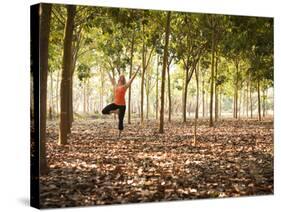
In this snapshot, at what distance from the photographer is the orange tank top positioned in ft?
36.0

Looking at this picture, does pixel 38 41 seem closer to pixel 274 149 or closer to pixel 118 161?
pixel 118 161

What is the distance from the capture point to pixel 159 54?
1145 cm

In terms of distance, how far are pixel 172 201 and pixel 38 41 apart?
3572 mm

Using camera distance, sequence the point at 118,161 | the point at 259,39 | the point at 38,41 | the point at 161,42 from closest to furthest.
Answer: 1. the point at 38,41
2. the point at 118,161
3. the point at 161,42
4. the point at 259,39

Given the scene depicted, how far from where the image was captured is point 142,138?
36.8 ft

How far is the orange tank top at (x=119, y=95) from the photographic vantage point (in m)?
11.0

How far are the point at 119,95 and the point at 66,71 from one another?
101 cm

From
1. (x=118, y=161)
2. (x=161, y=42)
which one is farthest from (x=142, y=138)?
(x=161, y=42)

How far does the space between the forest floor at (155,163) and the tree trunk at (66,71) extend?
16cm

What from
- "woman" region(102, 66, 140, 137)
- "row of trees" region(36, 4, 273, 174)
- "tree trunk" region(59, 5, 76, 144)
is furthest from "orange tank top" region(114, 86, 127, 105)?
"tree trunk" region(59, 5, 76, 144)

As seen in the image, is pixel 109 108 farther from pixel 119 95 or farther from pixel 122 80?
pixel 122 80

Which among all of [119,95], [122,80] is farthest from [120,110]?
[122,80]

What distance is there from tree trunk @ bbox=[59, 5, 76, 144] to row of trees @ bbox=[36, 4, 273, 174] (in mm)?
16

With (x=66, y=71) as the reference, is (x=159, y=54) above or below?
above
